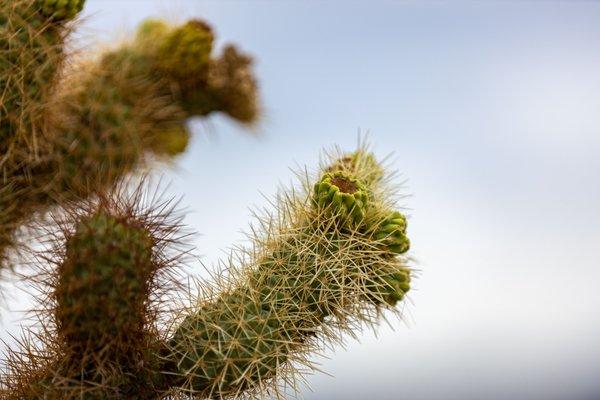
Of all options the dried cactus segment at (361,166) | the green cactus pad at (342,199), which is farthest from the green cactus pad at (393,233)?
the dried cactus segment at (361,166)

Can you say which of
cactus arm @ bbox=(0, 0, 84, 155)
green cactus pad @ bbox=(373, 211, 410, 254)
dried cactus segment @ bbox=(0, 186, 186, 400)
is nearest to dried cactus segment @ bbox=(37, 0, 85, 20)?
cactus arm @ bbox=(0, 0, 84, 155)

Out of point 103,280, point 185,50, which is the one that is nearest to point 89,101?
point 185,50

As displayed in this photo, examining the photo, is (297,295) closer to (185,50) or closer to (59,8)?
(59,8)

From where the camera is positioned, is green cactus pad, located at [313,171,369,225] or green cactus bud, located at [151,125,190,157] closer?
green cactus pad, located at [313,171,369,225]

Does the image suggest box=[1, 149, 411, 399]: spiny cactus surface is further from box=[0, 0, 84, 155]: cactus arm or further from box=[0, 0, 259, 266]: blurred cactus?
box=[0, 0, 84, 155]: cactus arm

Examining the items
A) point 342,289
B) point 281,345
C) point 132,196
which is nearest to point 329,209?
point 342,289

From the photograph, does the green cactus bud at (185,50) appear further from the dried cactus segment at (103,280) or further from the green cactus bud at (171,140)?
the dried cactus segment at (103,280)
